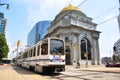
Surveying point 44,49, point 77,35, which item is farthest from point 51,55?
point 77,35

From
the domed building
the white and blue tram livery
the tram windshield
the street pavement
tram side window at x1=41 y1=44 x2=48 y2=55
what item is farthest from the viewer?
the domed building

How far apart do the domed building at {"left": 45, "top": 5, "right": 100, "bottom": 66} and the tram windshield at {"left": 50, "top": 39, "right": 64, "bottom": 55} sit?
33913mm

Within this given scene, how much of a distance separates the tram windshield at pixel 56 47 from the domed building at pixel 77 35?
33913mm

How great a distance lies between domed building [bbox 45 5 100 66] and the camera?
55344 millimetres

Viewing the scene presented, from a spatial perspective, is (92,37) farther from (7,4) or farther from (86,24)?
(7,4)

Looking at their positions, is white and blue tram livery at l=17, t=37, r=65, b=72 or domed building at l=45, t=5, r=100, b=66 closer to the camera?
white and blue tram livery at l=17, t=37, r=65, b=72

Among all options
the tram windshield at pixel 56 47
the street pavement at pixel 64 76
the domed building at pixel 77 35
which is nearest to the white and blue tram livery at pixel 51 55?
the tram windshield at pixel 56 47

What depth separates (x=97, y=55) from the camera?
6378 centimetres

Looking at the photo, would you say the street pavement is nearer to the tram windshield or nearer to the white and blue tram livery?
the white and blue tram livery

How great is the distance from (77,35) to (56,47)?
40527mm

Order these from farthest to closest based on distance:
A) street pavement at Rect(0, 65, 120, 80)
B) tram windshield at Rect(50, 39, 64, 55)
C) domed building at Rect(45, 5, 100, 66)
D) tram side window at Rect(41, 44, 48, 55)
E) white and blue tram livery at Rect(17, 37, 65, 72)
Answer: domed building at Rect(45, 5, 100, 66) → tram side window at Rect(41, 44, 48, 55) → tram windshield at Rect(50, 39, 64, 55) → white and blue tram livery at Rect(17, 37, 65, 72) → street pavement at Rect(0, 65, 120, 80)

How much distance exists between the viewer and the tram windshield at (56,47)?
55.7ft

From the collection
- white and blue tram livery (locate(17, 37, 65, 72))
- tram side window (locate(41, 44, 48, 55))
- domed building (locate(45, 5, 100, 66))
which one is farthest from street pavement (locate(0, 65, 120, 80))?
domed building (locate(45, 5, 100, 66))

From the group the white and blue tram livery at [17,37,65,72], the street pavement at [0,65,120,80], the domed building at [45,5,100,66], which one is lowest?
the street pavement at [0,65,120,80]
